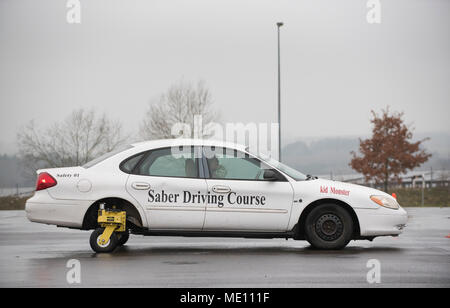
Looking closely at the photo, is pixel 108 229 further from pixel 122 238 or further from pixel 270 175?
pixel 270 175

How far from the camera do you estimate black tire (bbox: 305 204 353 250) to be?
9.23 metres

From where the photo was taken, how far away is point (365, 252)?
937cm

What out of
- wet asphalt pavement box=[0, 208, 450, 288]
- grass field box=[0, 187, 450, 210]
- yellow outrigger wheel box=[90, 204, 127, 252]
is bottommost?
grass field box=[0, 187, 450, 210]

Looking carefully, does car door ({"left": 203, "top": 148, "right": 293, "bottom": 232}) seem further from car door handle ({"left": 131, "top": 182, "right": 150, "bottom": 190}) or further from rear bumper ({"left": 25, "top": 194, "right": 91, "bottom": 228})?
rear bumper ({"left": 25, "top": 194, "right": 91, "bottom": 228})

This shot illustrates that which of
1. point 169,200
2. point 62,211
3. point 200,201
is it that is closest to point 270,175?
point 200,201

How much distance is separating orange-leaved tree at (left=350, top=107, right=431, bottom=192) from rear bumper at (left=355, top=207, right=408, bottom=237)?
107 feet

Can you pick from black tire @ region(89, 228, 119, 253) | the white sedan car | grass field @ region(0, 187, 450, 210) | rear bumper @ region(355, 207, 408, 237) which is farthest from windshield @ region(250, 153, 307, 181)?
grass field @ region(0, 187, 450, 210)

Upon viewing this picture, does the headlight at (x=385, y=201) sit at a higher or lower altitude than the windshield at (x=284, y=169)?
lower

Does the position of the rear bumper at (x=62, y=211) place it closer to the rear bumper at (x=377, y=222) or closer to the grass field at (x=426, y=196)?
the rear bumper at (x=377, y=222)

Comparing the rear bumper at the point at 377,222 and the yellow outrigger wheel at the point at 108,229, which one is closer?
the yellow outrigger wheel at the point at 108,229

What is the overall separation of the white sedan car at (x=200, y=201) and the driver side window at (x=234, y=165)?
1cm

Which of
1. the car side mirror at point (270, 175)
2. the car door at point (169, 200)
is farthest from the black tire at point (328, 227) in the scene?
the car door at point (169, 200)

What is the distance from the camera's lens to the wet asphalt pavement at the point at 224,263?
677 cm

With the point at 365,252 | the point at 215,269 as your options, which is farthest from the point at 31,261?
the point at 365,252
